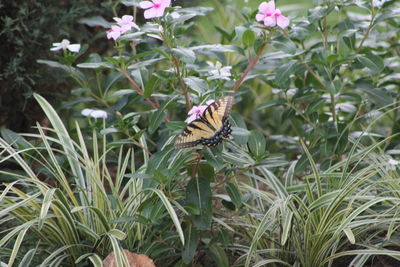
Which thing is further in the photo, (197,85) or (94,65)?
(94,65)

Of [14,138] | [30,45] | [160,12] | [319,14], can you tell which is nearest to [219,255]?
[160,12]

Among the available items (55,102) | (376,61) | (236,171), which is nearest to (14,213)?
(236,171)

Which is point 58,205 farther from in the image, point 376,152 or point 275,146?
point 275,146

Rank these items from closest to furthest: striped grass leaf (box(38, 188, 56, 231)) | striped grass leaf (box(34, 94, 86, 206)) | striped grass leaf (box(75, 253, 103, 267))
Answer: striped grass leaf (box(38, 188, 56, 231)) < striped grass leaf (box(75, 253, 103, 267)) < striped grass leaf (box(34, 94, 86, 206))

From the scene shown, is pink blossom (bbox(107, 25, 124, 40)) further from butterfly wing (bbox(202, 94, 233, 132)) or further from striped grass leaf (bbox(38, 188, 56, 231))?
striped grass leaf (bbox(38, 188, 56, 231))

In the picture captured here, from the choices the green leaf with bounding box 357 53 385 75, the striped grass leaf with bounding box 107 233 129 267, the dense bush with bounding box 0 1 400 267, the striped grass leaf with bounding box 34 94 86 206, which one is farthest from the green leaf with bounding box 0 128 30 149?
the green leaf with bounding box 357 53 385 75

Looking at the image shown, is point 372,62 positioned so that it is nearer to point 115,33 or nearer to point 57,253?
point 115,33

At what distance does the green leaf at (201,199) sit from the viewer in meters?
2.16

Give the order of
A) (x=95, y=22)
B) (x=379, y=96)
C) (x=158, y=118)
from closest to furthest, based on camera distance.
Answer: (x=158, y=118), (x=379, y=96), (x=95, y=22)

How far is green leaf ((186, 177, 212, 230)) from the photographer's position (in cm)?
216

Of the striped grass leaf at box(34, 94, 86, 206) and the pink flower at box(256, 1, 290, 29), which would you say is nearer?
the pink flower at box(256, 1, 290, 29)

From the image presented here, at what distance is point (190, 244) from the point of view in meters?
2.18

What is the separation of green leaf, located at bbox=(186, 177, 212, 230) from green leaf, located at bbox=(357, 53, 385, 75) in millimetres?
925

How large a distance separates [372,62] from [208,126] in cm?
100
